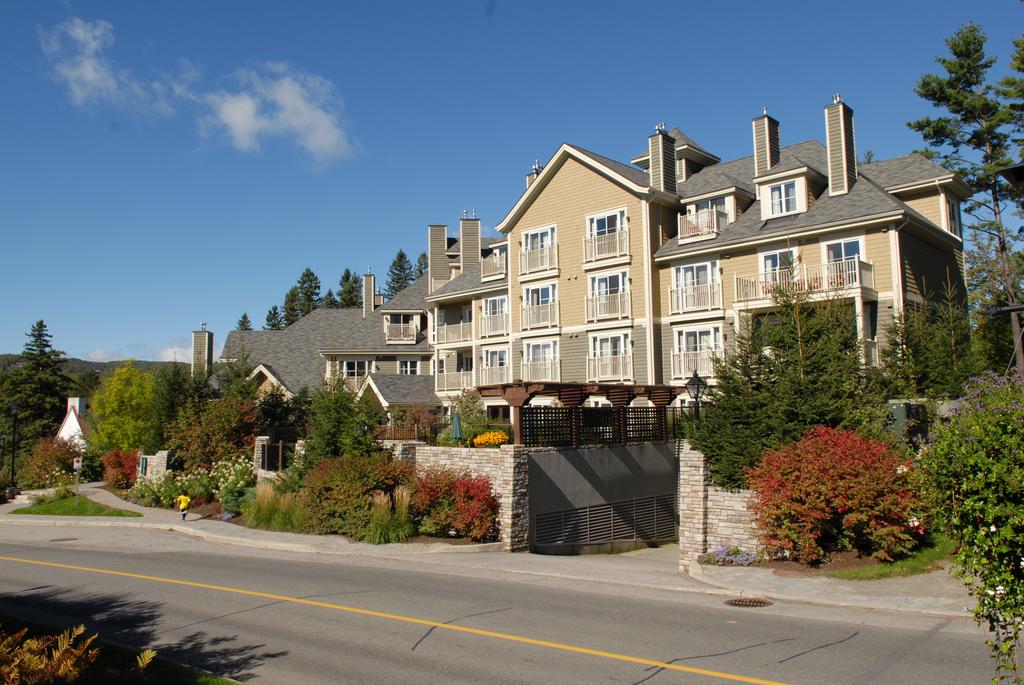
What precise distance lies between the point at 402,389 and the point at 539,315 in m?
9.30

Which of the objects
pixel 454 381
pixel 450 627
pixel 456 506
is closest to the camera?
pixel 450 627

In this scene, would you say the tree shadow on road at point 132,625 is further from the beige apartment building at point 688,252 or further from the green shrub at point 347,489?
the beige apartment building at point 688,252

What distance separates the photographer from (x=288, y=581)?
1491 centimetres

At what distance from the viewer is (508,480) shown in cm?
2044

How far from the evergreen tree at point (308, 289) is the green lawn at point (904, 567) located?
4070 inches

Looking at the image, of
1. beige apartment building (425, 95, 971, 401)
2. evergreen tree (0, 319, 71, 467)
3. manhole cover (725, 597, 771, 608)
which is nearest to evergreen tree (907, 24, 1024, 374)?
beige apartment building (425, 95, 971, 401)

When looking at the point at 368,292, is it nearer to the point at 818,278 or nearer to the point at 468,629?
the point at 818,278

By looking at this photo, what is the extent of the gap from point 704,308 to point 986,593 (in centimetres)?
2725

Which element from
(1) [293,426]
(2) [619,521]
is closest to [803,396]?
(2) [619,521]

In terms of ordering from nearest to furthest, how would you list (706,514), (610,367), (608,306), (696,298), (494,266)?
1. (706,514)
2. (696,298)
3. (610,367)
4. (608,306)
5. (494,266)

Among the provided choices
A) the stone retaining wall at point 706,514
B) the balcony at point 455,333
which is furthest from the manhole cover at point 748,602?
the balcony at point 455,333

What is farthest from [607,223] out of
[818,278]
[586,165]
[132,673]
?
[132,673]

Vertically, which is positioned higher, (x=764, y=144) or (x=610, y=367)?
(x=764, y=144)

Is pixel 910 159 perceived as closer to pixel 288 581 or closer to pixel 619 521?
pixel 619 521
